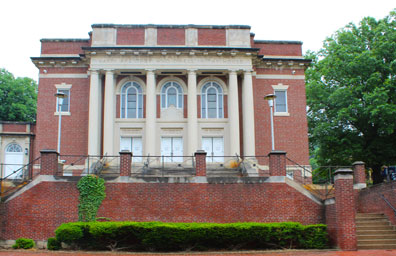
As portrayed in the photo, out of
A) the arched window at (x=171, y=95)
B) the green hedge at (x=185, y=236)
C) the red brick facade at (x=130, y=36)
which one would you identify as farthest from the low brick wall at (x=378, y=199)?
the red brick facade at (x=130, y=36)

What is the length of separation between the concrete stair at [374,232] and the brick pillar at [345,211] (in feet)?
2.42

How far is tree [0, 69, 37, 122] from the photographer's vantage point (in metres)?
50.0

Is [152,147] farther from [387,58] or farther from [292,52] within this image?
[387,58]

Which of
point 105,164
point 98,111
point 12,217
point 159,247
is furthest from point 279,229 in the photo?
point 98,111

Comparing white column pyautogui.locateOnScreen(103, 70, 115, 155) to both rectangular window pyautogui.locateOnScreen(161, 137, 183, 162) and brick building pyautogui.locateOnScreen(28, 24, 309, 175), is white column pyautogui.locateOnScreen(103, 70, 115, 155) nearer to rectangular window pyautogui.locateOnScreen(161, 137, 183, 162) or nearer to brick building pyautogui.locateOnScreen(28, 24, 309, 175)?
brick building pyautogui.locateOnScreen(28, 24, 309, 175)

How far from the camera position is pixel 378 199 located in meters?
21.4

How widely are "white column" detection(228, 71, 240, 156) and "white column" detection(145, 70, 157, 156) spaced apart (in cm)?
526

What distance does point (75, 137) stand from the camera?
1278 inches

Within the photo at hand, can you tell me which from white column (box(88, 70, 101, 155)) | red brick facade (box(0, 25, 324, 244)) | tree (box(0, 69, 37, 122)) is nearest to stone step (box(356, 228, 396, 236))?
red brick facade (box(0, 25, 324, 244))

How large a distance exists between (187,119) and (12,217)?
15031 millimetres

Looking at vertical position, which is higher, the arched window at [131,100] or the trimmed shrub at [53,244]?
the arched window at [131,100]

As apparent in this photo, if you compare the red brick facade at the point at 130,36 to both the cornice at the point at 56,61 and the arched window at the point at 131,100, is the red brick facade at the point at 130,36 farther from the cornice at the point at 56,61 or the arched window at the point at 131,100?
the cornice at the point at 56,61

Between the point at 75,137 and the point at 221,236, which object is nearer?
the point at 221,236

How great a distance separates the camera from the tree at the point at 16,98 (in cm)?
5003
